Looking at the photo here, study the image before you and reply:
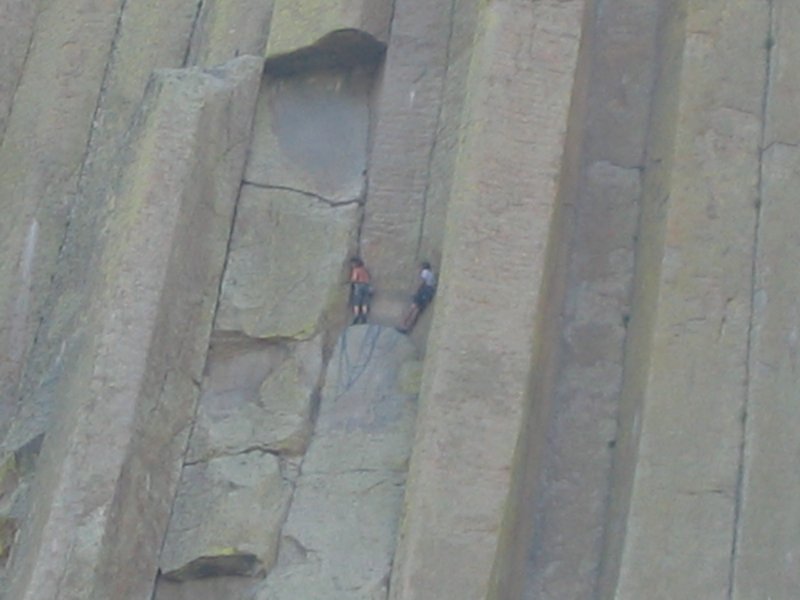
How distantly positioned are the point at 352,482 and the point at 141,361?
1.02 meters

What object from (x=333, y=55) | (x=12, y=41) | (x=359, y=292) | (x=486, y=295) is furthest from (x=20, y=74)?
(x=486, y=295)

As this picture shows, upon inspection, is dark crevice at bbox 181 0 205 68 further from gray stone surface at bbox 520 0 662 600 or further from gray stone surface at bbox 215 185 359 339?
gray stone surface at bbox 520 0 662 600

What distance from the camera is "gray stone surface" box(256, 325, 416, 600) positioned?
924 cm

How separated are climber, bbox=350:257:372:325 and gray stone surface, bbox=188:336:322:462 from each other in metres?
0.22

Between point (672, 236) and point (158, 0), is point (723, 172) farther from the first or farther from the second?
point (158, 0)

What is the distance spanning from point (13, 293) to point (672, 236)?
3.23m

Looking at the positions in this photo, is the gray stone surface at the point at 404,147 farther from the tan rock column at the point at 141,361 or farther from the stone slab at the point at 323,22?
the tan rock column at the point at 141,361

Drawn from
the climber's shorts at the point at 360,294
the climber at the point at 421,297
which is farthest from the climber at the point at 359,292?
the climber at the point at 421,297

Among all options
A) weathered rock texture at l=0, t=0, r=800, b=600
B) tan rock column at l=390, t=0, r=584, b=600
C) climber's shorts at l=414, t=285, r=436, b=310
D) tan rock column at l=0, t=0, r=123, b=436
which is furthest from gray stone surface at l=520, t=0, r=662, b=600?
tan rock column at l=0, t=0, r=123, b=436

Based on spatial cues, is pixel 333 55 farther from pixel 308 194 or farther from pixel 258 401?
pixel 258 401

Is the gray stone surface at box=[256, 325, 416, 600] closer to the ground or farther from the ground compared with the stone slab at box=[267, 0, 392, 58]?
closer to the ground

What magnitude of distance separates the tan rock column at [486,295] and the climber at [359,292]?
64cm

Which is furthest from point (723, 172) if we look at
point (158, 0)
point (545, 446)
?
point (158, 0)

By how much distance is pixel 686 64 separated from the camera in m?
10.0
